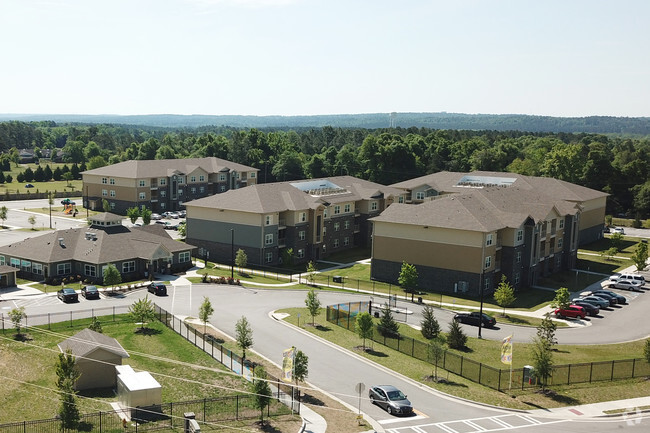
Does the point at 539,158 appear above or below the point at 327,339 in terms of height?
above

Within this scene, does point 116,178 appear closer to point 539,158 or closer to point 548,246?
point 548,246

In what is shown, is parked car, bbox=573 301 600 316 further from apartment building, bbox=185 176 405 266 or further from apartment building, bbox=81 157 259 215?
apartment building, bbox=81 157 259 215

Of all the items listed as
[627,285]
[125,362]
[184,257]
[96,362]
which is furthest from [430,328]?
[184,257]

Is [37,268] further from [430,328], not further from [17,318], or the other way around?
[430,328]

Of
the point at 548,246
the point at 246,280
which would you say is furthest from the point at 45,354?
the point at 548,246

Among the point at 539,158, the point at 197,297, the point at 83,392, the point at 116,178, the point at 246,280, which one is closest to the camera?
the point at 83,392

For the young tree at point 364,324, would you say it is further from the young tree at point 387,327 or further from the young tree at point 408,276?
the young tree at point 408,276

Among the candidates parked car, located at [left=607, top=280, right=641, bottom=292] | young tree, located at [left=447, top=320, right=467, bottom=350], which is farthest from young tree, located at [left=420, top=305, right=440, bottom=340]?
parked car, located at [left=607, top=280, right=641, bottom=292]

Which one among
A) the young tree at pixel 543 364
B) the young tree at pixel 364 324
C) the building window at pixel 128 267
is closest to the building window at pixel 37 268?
the building window at pixel 128 267
